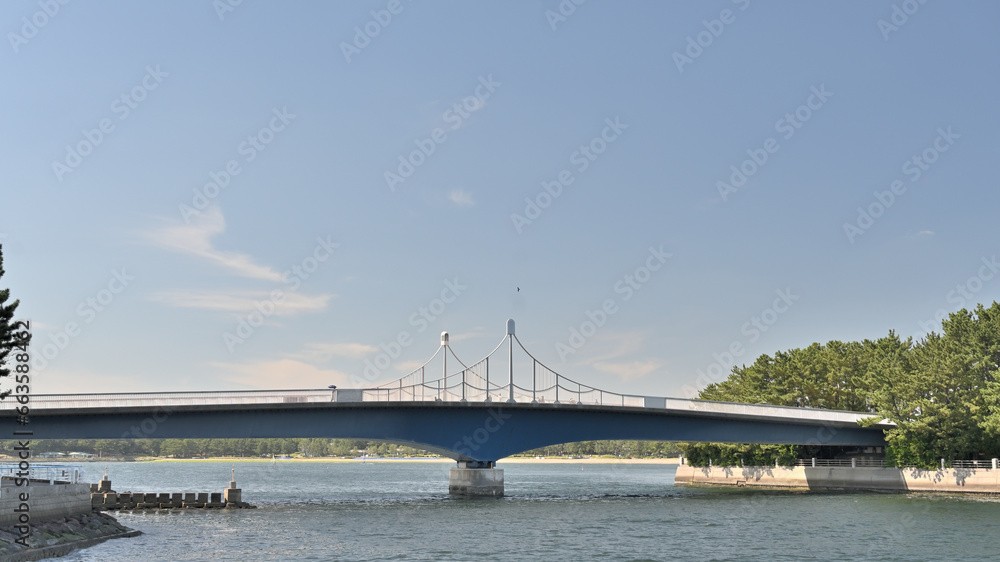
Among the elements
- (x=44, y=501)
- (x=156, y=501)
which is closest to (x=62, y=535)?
(x=44, y=501)

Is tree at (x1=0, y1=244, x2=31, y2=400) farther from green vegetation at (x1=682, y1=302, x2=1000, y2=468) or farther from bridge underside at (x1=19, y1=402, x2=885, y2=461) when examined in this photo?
green vegetation at (x1=682, y1=302, x2=1000, y2=468)

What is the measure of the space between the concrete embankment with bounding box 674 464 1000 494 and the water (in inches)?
204

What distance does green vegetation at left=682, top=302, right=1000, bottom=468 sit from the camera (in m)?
80.1

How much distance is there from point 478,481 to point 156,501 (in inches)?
1058

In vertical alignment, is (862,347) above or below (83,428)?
above

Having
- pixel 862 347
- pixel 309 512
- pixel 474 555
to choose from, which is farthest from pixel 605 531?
pixel 862 347

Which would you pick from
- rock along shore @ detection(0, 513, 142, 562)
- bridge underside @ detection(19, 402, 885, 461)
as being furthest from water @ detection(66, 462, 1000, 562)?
bridge underside @ detection(19, 402, 885, 461)

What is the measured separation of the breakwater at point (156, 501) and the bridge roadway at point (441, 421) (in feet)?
13.3

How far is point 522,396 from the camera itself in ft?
269

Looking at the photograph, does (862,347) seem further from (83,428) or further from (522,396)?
(83,428)

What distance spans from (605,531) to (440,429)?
92.3 ft

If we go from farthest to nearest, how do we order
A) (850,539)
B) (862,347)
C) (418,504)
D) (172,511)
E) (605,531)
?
(862,347), (418,504), (172,511), (605,531), (850,539)

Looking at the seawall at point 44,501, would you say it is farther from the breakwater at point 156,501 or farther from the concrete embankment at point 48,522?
the breakwater at point 156,501

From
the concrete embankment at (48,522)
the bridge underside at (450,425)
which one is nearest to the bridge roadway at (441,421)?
the bridge underside at (450,425)
